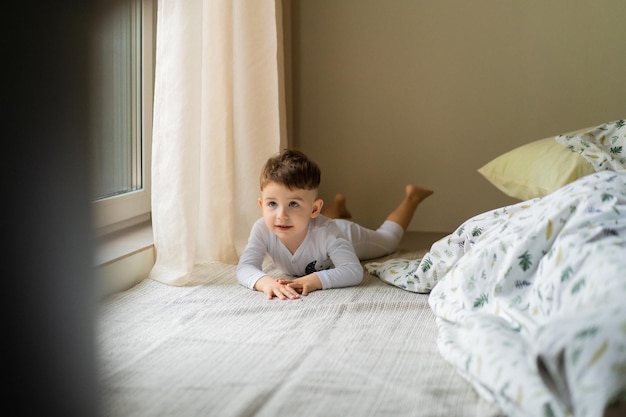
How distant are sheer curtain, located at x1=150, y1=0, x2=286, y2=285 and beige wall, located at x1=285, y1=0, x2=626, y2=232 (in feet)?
1.22

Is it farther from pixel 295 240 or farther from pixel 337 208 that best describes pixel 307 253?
pixel 337 208

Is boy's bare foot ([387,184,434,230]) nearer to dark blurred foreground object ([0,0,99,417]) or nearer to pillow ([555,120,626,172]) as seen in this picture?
pillow ([555,120,626,172])

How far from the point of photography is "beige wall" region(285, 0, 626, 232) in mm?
2691

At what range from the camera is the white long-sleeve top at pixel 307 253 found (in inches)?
78.5

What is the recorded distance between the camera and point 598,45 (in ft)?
8.75

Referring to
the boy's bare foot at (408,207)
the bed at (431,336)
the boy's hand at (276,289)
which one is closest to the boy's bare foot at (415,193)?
the boy's bare foot at (408,207)


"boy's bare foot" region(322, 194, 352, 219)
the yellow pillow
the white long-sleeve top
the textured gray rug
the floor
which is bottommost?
the textured gray rug

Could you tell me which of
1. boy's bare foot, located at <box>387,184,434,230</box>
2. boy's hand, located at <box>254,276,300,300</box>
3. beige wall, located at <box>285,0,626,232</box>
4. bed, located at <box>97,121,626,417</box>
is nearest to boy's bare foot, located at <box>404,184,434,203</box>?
boy's bare foot, located at <box>387,184,434,230</box>

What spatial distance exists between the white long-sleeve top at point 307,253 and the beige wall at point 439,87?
842mm

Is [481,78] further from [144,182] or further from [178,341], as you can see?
[178,341]

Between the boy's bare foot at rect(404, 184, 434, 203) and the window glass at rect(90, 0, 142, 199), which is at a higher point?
the window glass at rect(90, 0, 142, 199)

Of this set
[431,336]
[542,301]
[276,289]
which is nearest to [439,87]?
[276,289]

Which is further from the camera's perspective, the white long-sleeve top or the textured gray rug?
the white long-sleeve top

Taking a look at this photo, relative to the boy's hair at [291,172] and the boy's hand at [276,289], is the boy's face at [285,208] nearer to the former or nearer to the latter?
the boy's hair at [291,172]
